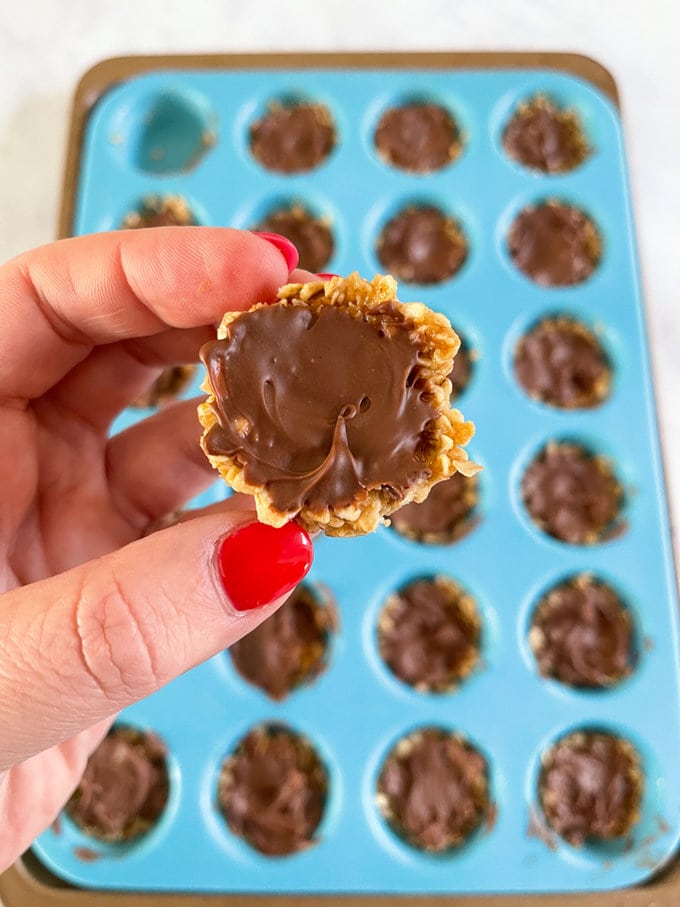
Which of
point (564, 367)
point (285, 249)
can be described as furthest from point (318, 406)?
point (564, 367)

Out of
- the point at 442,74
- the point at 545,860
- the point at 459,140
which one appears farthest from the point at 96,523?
the point at 442,74

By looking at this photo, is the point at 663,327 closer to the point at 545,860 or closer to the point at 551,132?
the point at 551,132

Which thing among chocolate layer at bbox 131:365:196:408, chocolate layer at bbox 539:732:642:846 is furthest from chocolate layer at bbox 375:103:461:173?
chocolate layer at bbox 539:732:642:846

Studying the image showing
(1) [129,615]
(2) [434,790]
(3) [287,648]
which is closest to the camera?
(1) [129,615]

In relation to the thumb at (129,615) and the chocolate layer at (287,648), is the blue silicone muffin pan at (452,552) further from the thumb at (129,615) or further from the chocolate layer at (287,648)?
the thumb at (129,615)

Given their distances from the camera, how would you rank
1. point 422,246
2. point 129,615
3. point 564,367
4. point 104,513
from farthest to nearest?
point 422,246 → point 564,367 → point 104,513 → point 129,615

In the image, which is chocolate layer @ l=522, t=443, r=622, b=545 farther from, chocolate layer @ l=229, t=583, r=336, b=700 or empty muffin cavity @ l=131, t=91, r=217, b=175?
empty muffin cavity @ l=131, t=91, r=217, b=175

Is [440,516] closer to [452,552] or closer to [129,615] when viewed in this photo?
[452,552]

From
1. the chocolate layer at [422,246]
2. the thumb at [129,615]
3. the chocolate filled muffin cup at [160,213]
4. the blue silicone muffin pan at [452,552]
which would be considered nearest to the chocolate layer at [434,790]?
the blue silicone muffin pan at [452,552]
